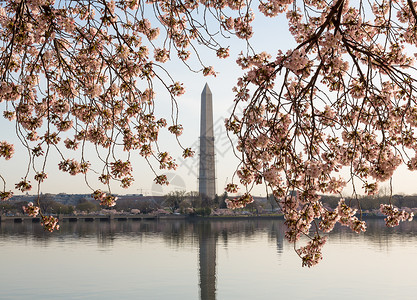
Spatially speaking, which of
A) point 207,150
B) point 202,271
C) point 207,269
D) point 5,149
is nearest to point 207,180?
point 207,150

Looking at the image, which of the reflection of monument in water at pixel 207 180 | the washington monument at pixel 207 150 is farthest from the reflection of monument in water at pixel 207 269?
the washington monument at pixel 207 150

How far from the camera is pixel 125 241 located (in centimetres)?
4931

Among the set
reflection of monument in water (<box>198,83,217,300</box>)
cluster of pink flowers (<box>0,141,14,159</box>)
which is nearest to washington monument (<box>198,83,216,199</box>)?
reflection of monument in water (<box>198,83,217,300</box>)

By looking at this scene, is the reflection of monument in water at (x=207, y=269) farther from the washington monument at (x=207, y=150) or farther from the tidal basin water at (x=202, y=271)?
the washington monument at (x=207, y=150)

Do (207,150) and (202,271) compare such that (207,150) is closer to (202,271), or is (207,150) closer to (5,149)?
(202,271)

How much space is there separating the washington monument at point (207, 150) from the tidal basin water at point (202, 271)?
27.8 m

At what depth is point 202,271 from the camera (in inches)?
1216

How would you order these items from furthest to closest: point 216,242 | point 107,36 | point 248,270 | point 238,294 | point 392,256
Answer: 1. point 216,242
2. point 392,256
3. point 248,270
4. point 238,294
5. point 107,36

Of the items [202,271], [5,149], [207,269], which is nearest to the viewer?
[5,149]

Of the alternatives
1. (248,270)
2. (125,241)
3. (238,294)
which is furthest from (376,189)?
(125,241)

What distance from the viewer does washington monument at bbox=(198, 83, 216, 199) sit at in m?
70.8

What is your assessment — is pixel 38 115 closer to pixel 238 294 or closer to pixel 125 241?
pixel 238 294

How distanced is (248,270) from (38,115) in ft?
87.8

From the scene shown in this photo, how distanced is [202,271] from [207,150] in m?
45.6
